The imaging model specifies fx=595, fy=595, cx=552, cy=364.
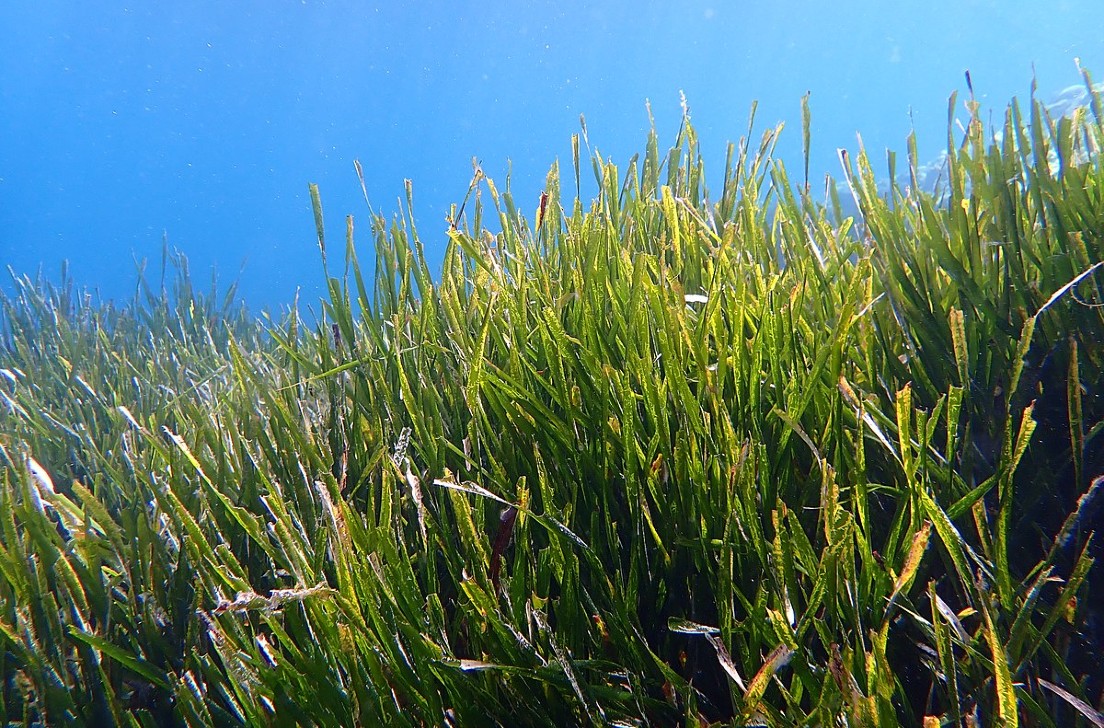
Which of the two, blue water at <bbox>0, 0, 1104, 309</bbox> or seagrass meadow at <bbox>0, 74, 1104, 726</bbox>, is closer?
seagrass meadow at <bbox>0, 74, 1104, 726</bbox>

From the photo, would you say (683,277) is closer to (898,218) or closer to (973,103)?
A: (898,218)

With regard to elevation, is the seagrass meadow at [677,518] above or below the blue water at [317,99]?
below

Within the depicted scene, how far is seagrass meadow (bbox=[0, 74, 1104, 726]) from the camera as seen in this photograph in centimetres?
66

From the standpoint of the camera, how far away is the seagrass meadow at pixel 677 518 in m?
0.66

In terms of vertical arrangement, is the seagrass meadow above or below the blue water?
below

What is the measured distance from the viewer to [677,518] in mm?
836

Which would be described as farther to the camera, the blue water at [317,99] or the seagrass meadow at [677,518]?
the blue water at [317,99]

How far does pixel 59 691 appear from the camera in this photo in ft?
3.05

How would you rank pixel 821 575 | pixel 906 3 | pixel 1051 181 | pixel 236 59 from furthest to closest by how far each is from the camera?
pixel 906 3
pixel 236 59
pixel 1051 181
pixel 821 575

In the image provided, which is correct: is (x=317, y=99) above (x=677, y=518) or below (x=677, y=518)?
above

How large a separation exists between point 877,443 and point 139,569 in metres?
1.33

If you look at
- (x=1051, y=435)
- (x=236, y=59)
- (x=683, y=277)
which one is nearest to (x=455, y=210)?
(x=683, y=277)

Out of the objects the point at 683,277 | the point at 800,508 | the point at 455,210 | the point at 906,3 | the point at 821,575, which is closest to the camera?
the point at 821,575

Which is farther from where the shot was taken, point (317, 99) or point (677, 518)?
point (317, 99)
